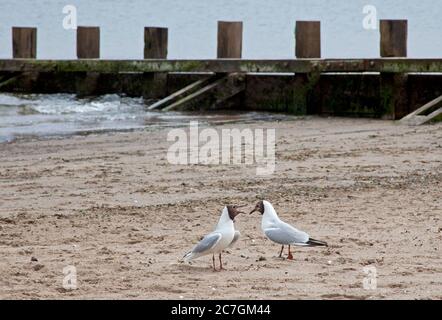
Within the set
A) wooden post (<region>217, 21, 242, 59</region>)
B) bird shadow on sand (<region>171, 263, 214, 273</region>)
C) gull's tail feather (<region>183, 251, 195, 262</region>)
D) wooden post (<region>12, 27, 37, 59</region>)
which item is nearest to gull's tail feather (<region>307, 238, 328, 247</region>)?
bird shadow on sand (<region>171, 263, 214, 273</region>)

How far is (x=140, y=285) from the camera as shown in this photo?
7.17 m

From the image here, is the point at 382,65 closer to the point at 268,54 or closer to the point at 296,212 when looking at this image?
the point at 296,212

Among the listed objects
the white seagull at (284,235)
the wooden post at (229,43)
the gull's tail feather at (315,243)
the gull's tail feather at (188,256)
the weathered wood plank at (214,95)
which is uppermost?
the wooden post at (229,43)

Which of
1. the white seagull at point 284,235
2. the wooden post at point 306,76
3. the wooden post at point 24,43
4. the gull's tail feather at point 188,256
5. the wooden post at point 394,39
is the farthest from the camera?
the wooden post at point 24,43

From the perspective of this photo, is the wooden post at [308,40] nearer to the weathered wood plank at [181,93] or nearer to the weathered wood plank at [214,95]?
the weathered wood plank at [214,95]

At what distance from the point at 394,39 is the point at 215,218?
359 inches

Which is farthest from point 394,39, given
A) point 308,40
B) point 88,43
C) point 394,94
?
point 88,43

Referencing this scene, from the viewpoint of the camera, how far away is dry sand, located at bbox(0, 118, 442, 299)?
7.21 metres

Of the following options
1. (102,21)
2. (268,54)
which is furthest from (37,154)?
(102,21)

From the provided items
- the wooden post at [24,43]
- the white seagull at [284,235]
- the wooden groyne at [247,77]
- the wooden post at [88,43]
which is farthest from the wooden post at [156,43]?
the white seagull at [284,235]

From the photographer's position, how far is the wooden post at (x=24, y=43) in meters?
23.0

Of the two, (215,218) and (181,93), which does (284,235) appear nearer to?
(215,218)

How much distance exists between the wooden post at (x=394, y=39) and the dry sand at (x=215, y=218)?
3.56 m

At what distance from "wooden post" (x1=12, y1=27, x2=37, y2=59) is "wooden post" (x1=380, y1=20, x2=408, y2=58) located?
26.5 ft
